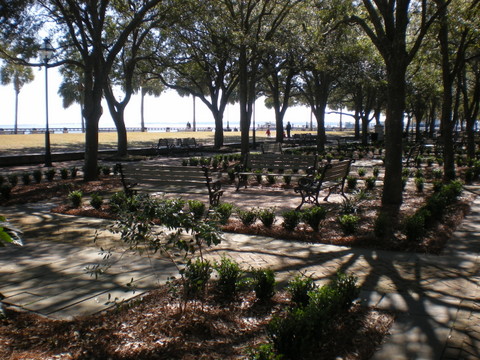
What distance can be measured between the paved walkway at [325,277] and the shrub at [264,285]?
79 centimetres

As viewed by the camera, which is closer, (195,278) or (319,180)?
(195,278)

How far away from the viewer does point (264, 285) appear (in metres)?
4.23

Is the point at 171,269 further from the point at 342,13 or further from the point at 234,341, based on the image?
the point at 342,13

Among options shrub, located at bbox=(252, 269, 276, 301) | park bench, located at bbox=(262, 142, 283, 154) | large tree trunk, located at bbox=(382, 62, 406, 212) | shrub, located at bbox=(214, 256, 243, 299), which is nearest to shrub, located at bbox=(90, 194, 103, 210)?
shrub, located at bbox=(214, 256, 243, 299)

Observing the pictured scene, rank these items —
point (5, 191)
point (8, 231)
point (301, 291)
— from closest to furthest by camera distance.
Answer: point (8, 231) → point (301, 291) → point (5, 191)

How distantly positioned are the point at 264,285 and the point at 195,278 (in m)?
0.66

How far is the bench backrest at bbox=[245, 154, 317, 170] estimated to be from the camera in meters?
11.5

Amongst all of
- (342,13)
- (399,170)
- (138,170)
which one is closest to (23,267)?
(138,170)

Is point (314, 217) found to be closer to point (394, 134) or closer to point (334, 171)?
point (334, 171)

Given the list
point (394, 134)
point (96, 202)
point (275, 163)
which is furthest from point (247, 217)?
point (275, 163)

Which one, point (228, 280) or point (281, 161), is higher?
point (281, 161)

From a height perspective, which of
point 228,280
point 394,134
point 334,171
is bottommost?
point 228,280

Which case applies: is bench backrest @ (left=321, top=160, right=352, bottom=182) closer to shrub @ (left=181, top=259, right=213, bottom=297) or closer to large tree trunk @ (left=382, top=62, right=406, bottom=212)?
large tree trunk @ (left=382, top=62, right=406, bottom=212)

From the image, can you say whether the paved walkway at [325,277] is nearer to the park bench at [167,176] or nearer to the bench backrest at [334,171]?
the park bench at [167,176]
